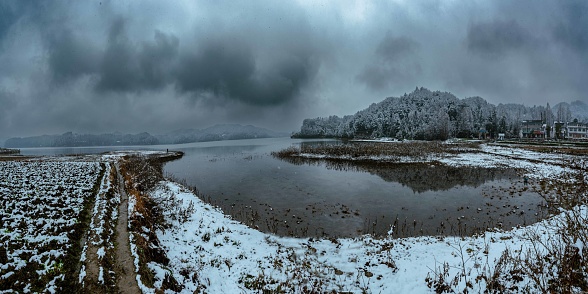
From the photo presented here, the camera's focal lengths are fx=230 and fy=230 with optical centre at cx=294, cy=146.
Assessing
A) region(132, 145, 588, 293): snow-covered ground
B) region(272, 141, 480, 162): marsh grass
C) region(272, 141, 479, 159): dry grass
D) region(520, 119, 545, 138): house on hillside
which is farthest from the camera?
region(520, 119, 545, 138): house on hillside

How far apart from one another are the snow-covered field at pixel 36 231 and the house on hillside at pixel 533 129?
154 m

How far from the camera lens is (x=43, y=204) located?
49.2 ft

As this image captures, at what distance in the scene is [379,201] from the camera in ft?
66.1

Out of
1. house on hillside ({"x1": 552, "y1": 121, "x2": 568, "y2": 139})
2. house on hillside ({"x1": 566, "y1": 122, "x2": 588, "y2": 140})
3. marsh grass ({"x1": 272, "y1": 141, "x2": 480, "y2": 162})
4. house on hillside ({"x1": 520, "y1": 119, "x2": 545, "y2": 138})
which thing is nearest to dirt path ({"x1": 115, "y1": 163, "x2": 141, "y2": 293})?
marsh grass ({"x1": 272, "y1": 141, "x2": 480, "y2": 162})

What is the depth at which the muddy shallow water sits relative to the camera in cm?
1490

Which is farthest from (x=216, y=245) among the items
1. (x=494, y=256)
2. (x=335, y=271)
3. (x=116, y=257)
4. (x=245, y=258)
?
(x=494, y=256)

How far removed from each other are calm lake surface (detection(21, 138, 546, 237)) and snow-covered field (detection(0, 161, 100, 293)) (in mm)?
9249

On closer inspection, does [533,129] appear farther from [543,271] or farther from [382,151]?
[543,271]

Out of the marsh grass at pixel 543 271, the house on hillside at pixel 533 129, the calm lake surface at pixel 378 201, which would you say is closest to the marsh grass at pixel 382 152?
the calm lake surface at pixel 378 201

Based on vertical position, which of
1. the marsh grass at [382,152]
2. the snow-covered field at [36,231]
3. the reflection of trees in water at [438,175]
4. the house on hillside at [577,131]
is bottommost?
the reflection of trees in water at [438,175]

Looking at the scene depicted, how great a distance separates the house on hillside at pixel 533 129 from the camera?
106306mm

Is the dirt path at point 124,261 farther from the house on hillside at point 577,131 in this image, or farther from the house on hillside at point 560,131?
the house on hillside at point 577,131

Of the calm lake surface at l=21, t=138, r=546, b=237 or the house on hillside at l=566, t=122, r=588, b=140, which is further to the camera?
the house on hillside at l=566, t=122, r=588, b=140

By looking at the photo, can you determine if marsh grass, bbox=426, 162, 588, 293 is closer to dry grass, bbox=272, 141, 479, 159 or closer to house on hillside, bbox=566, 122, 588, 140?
dry grass, bbox=272, 141, 479, 159
